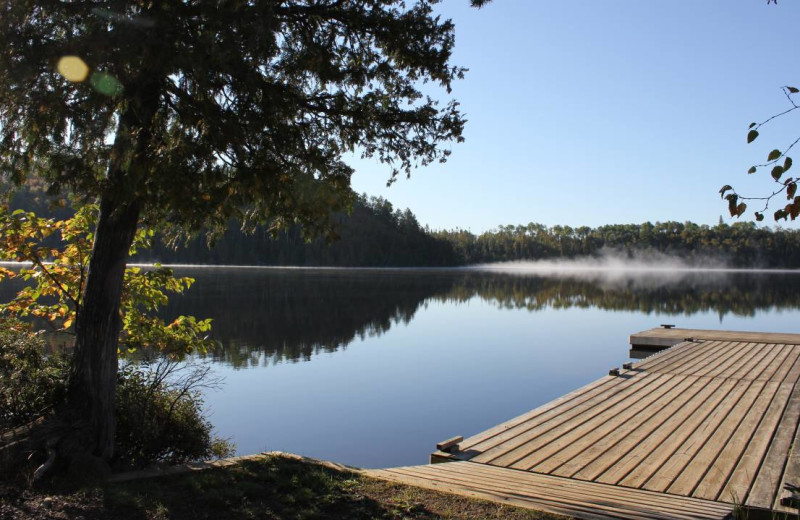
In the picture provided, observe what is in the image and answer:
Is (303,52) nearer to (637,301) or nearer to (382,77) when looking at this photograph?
(382,77)

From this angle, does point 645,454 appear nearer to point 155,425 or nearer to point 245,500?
point 245,500

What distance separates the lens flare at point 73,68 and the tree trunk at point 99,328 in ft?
3.95

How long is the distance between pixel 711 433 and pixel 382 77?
4757mm

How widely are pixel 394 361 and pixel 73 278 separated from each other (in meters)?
10.4

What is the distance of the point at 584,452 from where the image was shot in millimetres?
5742

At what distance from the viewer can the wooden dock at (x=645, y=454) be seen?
4363 mm

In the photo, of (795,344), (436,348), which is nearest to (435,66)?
(795,344)

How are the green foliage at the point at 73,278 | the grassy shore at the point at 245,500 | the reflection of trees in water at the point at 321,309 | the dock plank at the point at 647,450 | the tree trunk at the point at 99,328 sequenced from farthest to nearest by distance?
the reflection of trees in water at the point at 321,309
the green foliage at the point at 73,278
the tree trunk at the point at 99,328
the dock plank at the point at 647,450
the grassy shore at the point at 245,500

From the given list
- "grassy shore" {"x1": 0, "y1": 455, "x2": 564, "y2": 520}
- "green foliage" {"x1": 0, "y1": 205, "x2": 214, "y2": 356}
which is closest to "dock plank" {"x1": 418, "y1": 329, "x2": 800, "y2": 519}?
"grassy shore" {"x1": 0, "y1": 455, "x2": 564, "y2": 520}

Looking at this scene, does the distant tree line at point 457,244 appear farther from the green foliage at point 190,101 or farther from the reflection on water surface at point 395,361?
the green foliage at point 190,101

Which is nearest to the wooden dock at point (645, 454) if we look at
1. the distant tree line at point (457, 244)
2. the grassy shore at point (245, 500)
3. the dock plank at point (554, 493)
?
the dock plank at point (554, 493)

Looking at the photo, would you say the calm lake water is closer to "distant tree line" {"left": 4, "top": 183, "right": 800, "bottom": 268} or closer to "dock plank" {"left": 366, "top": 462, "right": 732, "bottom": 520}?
"dock plank" {"left": 366, "top": 462, "right": 732, "bottom": 520}

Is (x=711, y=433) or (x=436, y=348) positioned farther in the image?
(x=436, y=348)

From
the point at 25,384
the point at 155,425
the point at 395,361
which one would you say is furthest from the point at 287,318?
the point at 25,384
